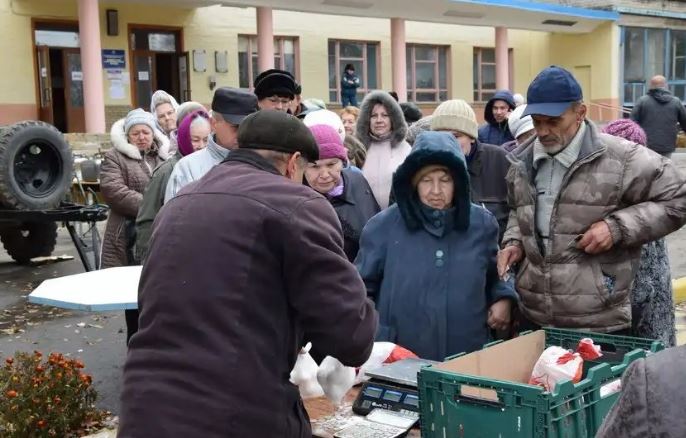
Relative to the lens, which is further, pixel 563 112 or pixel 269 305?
pixel 563 112

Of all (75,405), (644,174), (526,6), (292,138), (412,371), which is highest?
(526,6)

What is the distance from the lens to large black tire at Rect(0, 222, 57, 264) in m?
10.4

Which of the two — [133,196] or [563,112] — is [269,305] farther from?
[133,196]

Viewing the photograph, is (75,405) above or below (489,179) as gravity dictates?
below

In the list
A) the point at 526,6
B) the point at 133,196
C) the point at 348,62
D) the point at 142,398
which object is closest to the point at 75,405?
the point at 133,196

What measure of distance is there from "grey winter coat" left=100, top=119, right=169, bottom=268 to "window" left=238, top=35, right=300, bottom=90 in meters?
17.2

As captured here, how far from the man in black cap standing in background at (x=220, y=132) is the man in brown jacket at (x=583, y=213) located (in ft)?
4.35

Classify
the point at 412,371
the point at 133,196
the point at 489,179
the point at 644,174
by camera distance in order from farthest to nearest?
the point at 133,196, the point at 489,179, the point at 644,174, the point at 412,371

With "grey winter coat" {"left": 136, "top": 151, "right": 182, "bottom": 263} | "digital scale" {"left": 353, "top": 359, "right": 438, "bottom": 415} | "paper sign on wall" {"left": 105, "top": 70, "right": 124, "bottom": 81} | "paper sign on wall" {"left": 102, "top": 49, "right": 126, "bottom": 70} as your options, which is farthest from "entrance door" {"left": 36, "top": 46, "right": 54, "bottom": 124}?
"digital scale" {"left": 353, "top": 359, "right": 438, "bottom": 415}

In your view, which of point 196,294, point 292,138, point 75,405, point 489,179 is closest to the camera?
point 196,294

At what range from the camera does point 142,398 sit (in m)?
2.16

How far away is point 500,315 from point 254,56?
22.0 metres

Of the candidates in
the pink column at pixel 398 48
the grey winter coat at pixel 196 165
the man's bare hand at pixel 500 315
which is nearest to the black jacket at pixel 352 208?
the grey winter coat at pixel 196 165

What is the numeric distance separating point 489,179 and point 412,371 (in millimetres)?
2530
